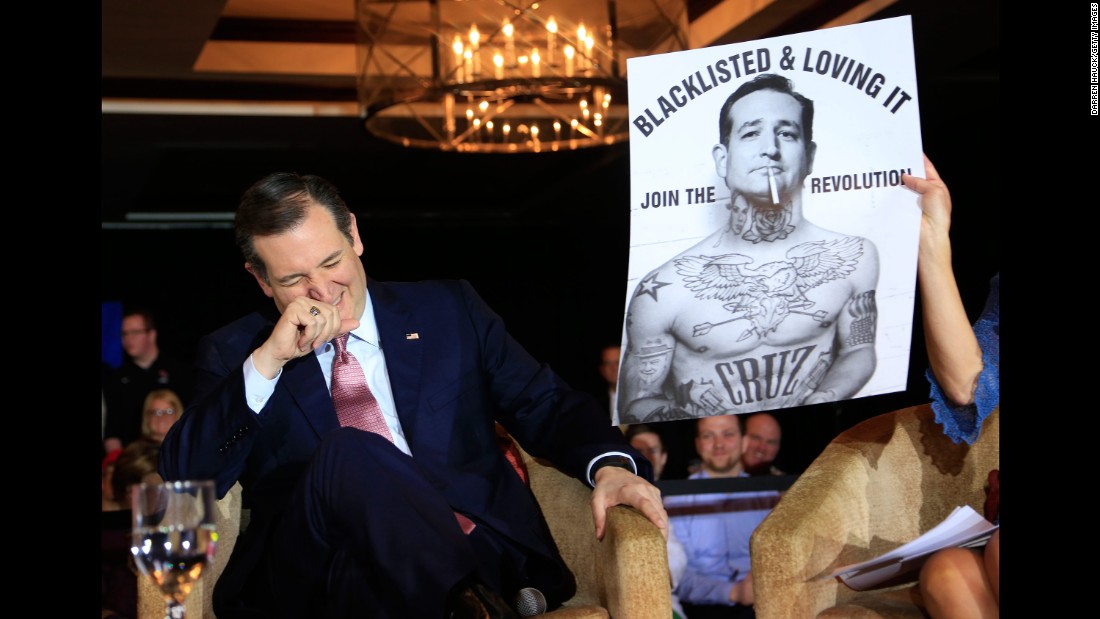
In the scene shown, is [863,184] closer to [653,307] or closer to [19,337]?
[653,307]

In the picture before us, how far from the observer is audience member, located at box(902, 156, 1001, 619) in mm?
2098

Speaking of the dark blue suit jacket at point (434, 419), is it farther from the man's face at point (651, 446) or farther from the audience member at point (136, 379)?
the audience member at point (136, 379)

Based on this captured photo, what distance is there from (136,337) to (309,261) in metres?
4.74

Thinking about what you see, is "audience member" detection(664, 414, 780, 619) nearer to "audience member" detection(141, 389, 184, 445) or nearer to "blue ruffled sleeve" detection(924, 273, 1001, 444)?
"blue ruffled sleeve" detection(924, 273, 1001, 444)

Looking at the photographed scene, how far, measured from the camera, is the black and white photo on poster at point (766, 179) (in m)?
2.20

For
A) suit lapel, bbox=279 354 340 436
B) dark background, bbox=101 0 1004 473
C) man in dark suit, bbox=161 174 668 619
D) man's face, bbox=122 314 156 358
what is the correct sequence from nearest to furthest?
1. man in dark suit, bbox=161 174 668 619
2. suit lapel, bbox=279 354 340 436
3. man's face, bbox=122 314 156 358
4. dark background, bbox=101 0 1004 473

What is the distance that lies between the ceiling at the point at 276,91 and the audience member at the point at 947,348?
2965 millimetres

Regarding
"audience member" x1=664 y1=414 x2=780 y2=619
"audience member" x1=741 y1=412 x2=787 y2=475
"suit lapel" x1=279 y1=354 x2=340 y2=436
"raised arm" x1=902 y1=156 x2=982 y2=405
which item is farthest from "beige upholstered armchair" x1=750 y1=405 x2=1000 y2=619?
"audience member" x1=741 y1=412 x2=787 y2=475

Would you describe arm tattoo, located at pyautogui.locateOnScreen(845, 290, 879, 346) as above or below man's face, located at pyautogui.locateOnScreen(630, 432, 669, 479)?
above

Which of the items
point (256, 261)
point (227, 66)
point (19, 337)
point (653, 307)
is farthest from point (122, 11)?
point (19, 337)

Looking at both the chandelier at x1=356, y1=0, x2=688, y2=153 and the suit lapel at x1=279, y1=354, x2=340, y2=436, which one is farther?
the chandelier at x1=356, y1=0, x2=688, y2=153

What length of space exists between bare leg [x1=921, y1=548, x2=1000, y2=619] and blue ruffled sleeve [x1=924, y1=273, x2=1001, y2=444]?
0.29m

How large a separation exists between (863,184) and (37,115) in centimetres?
137

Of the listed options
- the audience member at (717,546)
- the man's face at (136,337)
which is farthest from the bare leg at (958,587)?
the man's face at (136,337)
